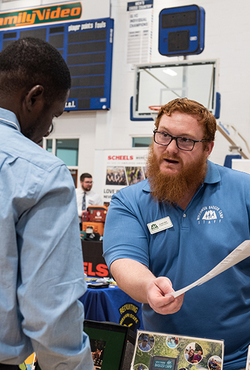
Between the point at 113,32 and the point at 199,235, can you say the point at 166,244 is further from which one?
the point at 113,32

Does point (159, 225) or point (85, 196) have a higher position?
point (159, 225)

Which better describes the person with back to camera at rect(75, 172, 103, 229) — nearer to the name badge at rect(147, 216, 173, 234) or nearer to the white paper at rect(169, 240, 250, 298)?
the name badge at rect(147, 216, 173, 234)

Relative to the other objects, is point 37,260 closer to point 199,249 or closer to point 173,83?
point 199,249

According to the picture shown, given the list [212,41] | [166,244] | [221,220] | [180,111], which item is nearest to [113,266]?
[166,244]

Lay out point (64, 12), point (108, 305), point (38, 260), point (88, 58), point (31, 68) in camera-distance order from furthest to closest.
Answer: point (64, 12), point (88, 58), point (108, 305), point (31, 68), point (38, 260)

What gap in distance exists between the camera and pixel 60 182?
0.80 meters

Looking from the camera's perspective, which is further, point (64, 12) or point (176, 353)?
point (64, 12)

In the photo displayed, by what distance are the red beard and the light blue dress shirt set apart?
0.80 meters

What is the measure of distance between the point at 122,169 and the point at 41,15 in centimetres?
501

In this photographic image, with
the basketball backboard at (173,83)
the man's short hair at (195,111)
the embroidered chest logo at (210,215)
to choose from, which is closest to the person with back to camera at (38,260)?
the embroidered chest logo at (210,215)

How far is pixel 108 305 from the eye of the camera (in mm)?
2969

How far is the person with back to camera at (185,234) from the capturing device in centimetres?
140

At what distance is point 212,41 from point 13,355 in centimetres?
919

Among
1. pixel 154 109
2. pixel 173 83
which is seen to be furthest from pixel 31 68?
pixel 173 83
